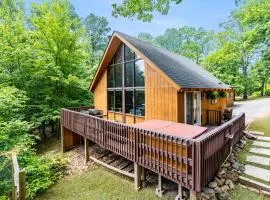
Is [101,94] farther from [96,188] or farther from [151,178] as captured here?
[151,178]

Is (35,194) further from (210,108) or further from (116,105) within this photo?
(210,108)

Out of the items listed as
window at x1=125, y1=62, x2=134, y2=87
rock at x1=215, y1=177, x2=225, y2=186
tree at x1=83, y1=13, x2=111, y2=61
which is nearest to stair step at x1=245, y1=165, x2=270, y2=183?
rock at x1=215, y1=177, x2=225, y2=186

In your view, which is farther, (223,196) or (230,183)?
(230,183)

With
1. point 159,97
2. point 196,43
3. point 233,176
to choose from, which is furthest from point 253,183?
point 196,43

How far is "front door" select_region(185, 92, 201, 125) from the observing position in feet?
27.8

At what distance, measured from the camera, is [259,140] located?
8.89 meters

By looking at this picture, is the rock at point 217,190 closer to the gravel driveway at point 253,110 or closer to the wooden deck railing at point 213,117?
the wooden deck railing at point 213,117

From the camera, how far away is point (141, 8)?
6129mm

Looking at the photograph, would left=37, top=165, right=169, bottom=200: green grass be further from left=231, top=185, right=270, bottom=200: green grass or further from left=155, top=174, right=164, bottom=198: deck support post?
left=231, top=185, right=270, bottom=200: green grass

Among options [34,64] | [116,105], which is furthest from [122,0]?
[34,64]

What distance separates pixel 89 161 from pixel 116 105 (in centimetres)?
354

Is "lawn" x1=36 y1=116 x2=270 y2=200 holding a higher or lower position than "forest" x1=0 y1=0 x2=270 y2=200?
lower

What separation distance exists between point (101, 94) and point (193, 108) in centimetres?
624

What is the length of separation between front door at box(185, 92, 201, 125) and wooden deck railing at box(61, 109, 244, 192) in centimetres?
188
